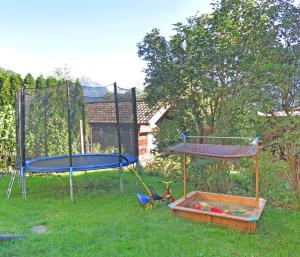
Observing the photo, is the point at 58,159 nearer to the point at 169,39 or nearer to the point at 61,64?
the point at 169,39

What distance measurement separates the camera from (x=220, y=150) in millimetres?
4445

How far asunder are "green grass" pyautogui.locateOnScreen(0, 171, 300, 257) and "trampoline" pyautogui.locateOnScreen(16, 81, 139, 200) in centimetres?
79

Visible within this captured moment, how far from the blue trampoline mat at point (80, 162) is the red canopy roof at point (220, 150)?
1.66 metres

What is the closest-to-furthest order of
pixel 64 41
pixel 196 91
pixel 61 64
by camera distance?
pixel 196 91, pixel 64 41, pixel 61 64

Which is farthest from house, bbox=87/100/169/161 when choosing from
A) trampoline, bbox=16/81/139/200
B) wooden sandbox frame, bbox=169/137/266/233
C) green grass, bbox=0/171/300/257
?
wooden sandbox frame, bbox=169/137/266/233

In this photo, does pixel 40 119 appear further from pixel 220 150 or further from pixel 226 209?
pixel 226 209

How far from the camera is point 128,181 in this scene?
7.03 metres

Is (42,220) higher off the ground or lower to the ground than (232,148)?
lower

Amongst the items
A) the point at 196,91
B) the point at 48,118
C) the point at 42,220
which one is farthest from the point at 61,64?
the point at 42,220

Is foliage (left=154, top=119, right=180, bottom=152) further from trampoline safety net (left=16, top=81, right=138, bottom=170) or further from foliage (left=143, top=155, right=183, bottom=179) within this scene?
trampoline safety net (left=16, top=81, right=138, bottom=170)

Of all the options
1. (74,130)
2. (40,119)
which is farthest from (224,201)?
(40,119)

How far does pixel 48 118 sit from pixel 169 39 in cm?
319

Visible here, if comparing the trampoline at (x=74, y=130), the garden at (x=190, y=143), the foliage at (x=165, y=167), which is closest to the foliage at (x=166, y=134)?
the garden at (x=190, y=143)

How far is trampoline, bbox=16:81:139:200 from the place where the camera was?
5.99 m
